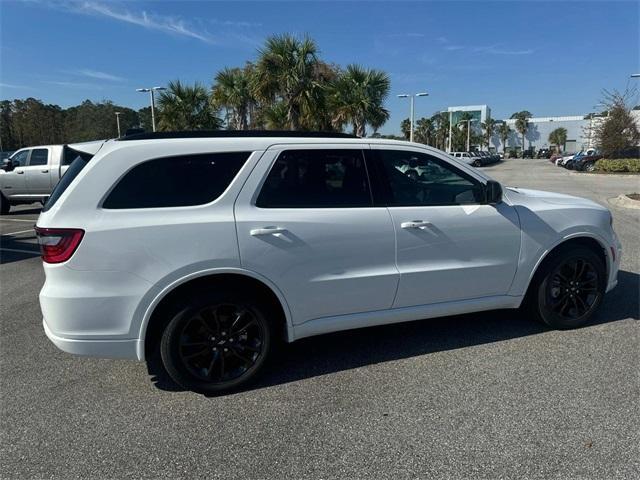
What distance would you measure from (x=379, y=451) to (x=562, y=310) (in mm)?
2525

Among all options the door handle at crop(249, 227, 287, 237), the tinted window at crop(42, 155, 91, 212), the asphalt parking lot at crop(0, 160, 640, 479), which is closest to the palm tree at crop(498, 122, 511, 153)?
the asphalt parking lot at crop(0, 160, 640, 479)

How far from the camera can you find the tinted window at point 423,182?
3.56 metres

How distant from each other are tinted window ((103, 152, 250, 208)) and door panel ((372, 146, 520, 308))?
121 centimetres

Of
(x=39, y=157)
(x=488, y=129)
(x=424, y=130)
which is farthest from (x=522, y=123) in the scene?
(x=39, y=157)

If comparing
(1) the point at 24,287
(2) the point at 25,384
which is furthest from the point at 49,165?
(2) the point at 25,384

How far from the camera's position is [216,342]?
10.4 ft

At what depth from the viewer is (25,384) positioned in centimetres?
338

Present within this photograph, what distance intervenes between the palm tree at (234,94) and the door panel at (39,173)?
1562cm

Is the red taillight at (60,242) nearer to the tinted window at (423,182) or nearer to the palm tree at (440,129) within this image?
the tinted window at (423,182)

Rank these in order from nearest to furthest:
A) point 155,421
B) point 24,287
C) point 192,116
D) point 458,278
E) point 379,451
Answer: point 379,451 → point 155,421 → point 458,278 → point 24,287 → point 192,116

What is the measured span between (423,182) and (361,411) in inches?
76.4

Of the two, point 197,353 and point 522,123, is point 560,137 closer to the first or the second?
point 522,123

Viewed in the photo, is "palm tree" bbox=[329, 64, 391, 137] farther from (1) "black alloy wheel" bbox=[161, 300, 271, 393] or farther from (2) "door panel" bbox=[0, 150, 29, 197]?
(1) "black alloy wheel" bbox=[161, 300, 271, 393]

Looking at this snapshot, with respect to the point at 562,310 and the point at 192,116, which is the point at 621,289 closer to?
the point at 562,310
